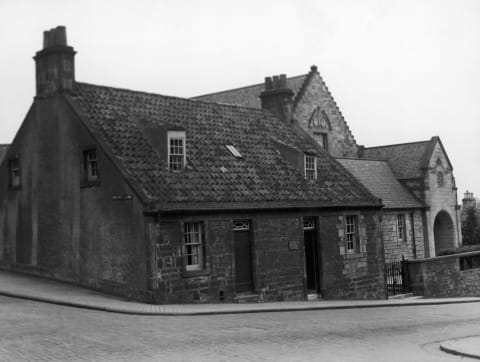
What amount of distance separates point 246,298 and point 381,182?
22.2 meters

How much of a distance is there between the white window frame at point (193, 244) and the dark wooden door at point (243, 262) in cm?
163

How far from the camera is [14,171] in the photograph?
26.5 m

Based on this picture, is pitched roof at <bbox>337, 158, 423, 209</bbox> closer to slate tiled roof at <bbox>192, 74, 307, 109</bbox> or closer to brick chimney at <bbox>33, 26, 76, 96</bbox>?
slate tiled roof at <bbox>192, 74, 307, 109</bbox>

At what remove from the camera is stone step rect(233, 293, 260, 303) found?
22.1 meters

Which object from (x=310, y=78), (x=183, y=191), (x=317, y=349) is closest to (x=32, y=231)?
(x=183, y=191)

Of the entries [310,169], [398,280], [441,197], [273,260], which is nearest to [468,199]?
[441,197]

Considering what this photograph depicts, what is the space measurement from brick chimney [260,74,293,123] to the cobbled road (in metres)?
14.0

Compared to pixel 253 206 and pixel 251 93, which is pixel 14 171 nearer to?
pixel 253 206

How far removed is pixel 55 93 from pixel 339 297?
14.0m

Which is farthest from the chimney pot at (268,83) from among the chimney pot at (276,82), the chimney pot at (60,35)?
the chimney pot at (60,35)

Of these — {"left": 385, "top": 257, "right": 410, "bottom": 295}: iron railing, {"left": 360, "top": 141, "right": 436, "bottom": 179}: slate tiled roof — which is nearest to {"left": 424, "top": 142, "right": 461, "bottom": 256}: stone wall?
{"left": 360, "top": 141, "right": 436, "bottom": 179}: slate tiled roof

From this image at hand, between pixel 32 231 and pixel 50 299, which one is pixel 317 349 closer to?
pixel 50 299

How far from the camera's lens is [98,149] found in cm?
2141

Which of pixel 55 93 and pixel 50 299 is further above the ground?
pixel 55 93
